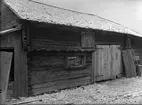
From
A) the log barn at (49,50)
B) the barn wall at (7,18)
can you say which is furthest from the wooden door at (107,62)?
the barn wall at (7,18)

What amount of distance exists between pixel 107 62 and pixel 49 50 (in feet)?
16.9

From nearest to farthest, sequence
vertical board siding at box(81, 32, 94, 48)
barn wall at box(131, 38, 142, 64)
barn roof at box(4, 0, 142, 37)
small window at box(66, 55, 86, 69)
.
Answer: barn roof at box(4, 0, 142, 37) < small window at box(66, 55, 86, 69) < vertical board siding at box(81, 32, 94, 48) < barn wall at box(131, 38, 142, 64)

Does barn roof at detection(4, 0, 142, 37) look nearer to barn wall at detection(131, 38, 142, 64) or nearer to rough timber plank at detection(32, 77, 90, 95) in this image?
rough timber plank at detection(32, 77, 90, 95)

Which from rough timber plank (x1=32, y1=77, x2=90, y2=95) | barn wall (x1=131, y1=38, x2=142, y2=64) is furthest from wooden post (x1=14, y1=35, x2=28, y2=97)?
barn wall (x1=131, y1=38, x2=142, y2=64)

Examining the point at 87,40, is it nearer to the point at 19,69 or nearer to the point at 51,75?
the point at 51,75

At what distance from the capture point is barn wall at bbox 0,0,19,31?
7570 millimetres

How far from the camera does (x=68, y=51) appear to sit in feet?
28.3

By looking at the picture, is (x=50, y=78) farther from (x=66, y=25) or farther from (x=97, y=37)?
(x=97, y=37)

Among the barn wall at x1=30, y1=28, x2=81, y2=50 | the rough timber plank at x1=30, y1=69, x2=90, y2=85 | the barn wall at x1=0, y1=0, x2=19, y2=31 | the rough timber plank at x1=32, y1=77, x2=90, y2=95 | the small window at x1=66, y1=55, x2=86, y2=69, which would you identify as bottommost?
the rough timber plank at x1=32, y1=77, x2=90, y2=95

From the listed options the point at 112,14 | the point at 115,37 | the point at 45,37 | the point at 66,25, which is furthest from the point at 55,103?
the point at 112,14

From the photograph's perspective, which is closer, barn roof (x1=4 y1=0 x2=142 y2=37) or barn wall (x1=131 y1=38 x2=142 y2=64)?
barn roof (x1=4 y1=0 x2=142 y2=37)

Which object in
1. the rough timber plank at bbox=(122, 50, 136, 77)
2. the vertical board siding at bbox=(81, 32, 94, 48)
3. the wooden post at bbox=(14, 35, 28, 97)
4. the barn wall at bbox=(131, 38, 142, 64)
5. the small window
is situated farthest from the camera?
the barn wall at bbox=(131, 38, 142, 64)

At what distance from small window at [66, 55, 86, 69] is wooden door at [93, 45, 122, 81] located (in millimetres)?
1141

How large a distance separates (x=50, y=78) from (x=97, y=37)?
4.48 meters
